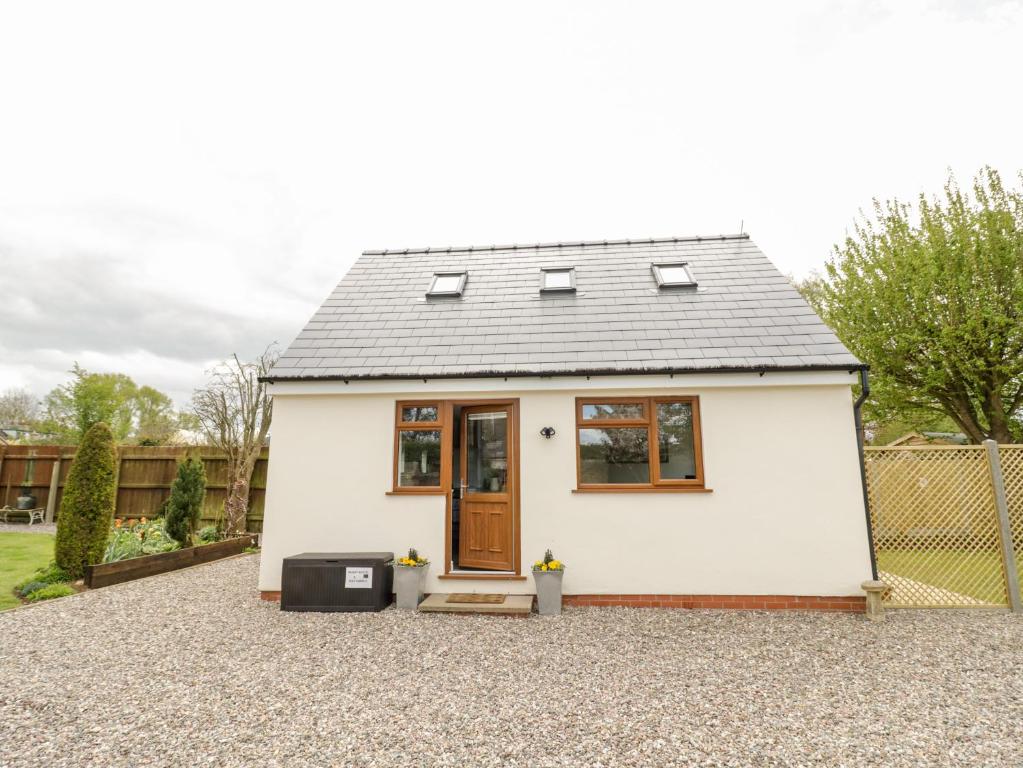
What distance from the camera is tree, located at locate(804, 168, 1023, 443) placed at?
960 centimetres

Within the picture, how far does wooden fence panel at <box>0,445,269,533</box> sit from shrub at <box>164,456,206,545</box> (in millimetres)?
1858

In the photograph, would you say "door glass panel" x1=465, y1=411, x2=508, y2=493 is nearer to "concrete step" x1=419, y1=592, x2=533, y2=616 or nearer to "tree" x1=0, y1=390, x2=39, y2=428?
"concrete step" x1=419, y1=592, x2=533, y2=616

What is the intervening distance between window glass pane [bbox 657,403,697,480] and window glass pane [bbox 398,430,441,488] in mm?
3310

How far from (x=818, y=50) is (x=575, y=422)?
7.85 m

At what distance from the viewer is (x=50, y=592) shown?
6.50 m

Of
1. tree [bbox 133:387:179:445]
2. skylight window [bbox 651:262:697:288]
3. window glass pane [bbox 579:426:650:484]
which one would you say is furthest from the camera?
tree [bbox 133:387:179:445]

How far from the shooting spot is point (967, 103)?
9625mm

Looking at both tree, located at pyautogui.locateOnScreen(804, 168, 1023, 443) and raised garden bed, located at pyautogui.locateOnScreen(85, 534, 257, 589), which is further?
tree, located at pyautogui.locateOnScreen(804, 168, 1023, 443)

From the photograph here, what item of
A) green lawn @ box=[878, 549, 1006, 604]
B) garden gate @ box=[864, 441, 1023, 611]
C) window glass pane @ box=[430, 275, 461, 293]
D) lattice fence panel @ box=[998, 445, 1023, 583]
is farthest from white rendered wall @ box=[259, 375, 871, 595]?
window glass pane @ box=[430, 275, 461, 293]

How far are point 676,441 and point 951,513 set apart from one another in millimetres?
3770

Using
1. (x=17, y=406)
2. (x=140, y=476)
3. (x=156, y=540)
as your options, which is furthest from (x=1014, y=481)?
(x=17, y=406)

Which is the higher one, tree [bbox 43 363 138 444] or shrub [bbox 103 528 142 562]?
tree [bbox 43 363 138 444]

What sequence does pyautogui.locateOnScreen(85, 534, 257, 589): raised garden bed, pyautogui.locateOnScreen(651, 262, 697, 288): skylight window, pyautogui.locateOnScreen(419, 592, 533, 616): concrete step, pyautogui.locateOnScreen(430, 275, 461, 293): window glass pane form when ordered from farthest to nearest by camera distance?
1. pyautogui.locateOnScreen(430, 275, 461, 293): window glass pane
2. pyautogui.locateOnScreen(651, 262, 697, 288): skylight window
3. pyautogui.locateOnScreen(85, 534, 257, 589): raised garden bed
4. pyautogui.locateOnScreen(419, 592, 533, 616): concrete step

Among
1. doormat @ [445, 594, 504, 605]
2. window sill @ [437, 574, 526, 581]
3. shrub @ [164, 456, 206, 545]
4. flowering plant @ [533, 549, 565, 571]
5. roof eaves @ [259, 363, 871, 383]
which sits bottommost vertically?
doormat @ [445, 594, 504, 605]
